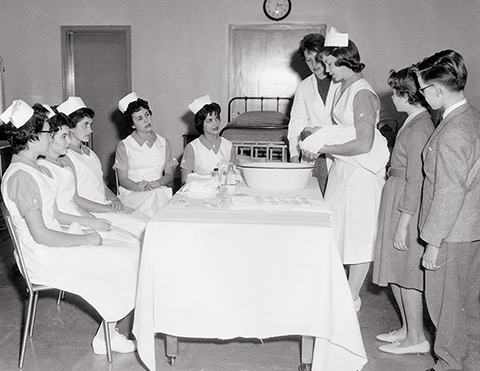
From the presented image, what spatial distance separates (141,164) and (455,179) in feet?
7.18

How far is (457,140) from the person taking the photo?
1.88 meters

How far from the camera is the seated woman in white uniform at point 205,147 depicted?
349 cm

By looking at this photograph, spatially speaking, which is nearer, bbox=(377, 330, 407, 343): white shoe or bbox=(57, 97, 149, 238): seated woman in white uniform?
bbox=(377, 330, 407, 343): white shoe

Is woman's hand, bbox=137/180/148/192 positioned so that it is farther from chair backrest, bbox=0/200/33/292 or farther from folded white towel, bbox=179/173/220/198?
chair backrest, bbox=0/200/33/292

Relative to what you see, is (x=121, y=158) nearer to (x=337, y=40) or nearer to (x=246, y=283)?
(x=337, y=40)

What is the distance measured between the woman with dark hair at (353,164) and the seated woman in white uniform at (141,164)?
124 cm

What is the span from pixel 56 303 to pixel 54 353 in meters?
0.64

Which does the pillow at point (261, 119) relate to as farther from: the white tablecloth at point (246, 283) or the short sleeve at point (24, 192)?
the white tablecloth at point (246, 283)

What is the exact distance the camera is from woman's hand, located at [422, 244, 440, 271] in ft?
6.50

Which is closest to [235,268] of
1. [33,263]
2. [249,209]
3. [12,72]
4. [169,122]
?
[249,209]

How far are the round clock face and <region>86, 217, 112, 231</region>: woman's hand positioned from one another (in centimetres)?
430

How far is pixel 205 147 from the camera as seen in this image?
3.54 metres

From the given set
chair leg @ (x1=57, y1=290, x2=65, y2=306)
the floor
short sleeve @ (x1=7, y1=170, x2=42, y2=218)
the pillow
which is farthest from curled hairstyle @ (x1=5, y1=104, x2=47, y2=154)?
the pillow

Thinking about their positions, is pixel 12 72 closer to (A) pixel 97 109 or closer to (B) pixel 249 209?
(A) pixel 97 109
